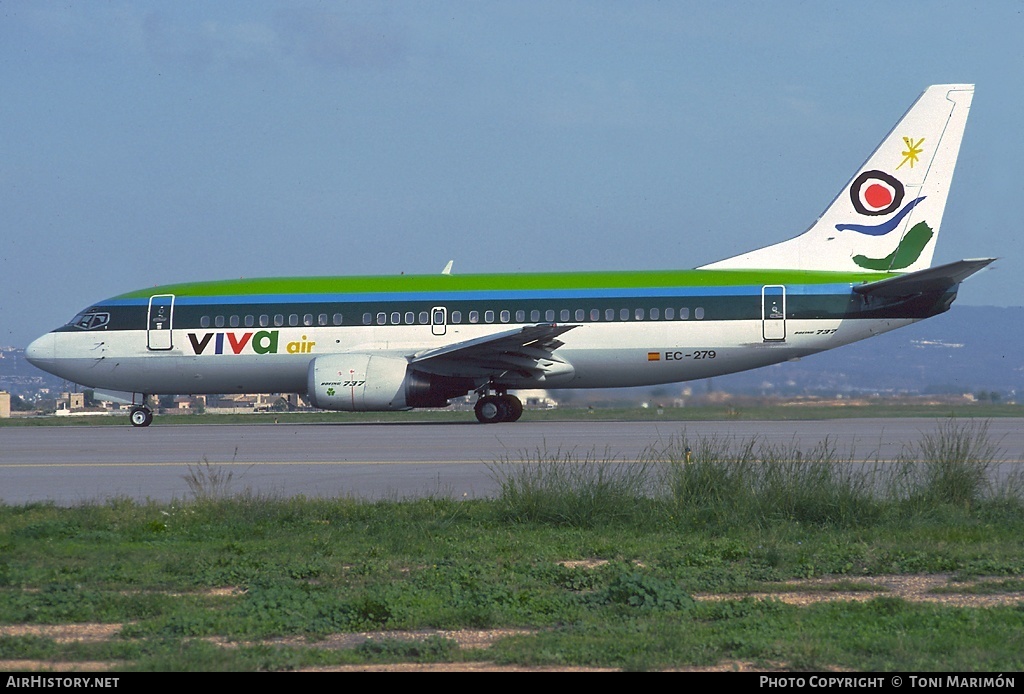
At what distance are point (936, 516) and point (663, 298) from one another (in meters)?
18.1

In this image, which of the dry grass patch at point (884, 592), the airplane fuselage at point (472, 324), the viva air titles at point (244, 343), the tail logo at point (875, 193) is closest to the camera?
the dry grass patch at point (884, 592)

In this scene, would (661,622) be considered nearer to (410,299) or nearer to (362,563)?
(362,563)

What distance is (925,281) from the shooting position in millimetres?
26875

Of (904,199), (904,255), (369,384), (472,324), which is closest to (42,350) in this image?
(369,384)

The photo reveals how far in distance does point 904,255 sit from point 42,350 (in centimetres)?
2374

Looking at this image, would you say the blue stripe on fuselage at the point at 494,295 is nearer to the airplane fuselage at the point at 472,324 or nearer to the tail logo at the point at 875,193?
the airplane fuselage at the point at 472,324

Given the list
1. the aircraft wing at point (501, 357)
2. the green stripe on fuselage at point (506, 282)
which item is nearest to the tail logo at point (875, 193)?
the green stripe on fuselage at point (506, 282)

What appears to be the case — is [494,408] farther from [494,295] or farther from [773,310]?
[773,310]

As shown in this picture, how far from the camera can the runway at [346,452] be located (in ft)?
46.8

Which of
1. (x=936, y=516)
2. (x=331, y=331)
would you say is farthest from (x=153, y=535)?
(x=331, y=331)

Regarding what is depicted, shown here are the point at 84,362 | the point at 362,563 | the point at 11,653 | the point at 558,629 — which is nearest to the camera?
the point at 11,653

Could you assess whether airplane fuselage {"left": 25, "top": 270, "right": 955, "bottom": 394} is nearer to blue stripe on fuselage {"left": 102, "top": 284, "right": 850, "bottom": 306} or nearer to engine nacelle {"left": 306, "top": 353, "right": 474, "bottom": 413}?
blue stripe on fuselage {"left": 102, "top": 284, "right": 850, "bottom": 306}

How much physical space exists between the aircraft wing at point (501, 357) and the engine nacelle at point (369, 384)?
1.39 ft

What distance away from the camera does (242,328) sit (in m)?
30.3
